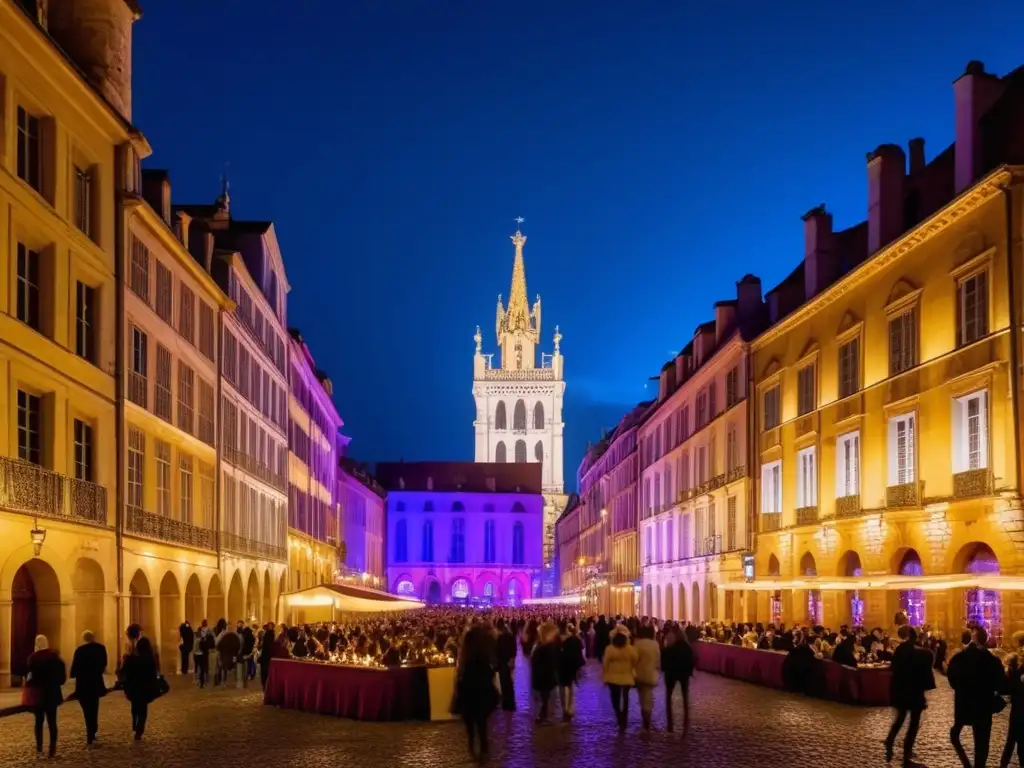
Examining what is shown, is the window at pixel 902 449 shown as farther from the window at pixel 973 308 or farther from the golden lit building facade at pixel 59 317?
the golden lit building facade at pixel 59 317

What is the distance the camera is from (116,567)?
31.7m

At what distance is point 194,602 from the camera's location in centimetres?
4203

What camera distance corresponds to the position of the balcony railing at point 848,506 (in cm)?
3694

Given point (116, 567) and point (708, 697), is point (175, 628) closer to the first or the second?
point (116, 567)


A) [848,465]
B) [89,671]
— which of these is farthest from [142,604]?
[848,465]

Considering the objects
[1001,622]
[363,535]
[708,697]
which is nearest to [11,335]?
[708,697]

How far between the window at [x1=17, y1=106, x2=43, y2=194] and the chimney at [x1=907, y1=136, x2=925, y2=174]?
23679 millimetres

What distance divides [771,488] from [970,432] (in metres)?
15.9

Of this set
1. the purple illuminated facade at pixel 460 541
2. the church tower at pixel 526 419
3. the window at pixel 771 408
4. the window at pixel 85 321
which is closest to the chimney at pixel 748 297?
the window at pixel 771 408

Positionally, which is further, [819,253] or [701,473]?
[701,473]

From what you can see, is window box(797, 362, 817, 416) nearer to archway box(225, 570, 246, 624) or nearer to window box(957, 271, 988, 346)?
window box(957, 271, 988, 346)

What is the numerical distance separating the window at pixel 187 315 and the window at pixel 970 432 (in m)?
21.4

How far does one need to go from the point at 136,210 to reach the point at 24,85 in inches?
266

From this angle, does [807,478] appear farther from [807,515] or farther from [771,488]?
[771,488]
